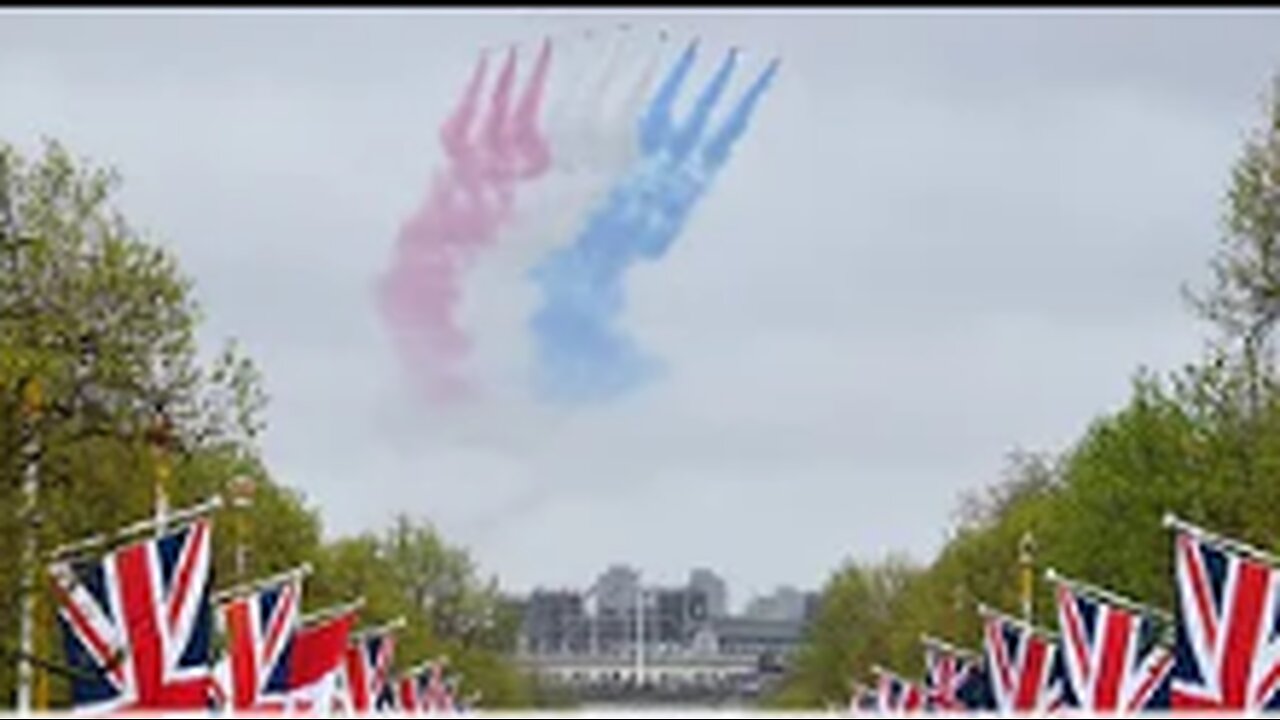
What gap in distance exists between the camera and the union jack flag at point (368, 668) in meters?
88.9

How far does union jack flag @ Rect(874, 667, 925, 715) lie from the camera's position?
119750 mm

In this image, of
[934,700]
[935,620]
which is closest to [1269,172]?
[934,700]

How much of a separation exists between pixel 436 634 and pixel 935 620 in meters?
45.5

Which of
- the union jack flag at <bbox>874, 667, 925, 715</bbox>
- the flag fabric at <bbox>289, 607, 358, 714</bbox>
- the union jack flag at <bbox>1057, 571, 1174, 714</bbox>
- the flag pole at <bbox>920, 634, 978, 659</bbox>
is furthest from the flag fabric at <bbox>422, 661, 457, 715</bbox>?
the union jack flag at <bbox>1057, 571, 1174, 714</bbox>

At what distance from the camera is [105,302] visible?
192 ft

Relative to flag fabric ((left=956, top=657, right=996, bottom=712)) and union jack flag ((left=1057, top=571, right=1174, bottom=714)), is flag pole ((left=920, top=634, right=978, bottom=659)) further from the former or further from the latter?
union jack flag ((left=1057, top=571, right=1174, bottom=714))

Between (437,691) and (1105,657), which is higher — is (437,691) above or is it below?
above

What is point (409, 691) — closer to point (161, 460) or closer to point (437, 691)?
point (437, 691)

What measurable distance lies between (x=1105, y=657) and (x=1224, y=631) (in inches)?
545

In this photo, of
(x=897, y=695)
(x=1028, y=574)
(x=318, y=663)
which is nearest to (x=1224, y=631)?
(x=318, y=663)

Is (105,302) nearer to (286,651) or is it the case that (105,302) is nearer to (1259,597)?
(286,651)

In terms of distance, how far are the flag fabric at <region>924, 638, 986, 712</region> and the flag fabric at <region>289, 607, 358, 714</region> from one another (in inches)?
1221

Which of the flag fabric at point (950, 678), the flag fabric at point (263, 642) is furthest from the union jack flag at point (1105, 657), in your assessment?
the flag fabric at point (950, 678)

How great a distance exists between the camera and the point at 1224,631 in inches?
1865
